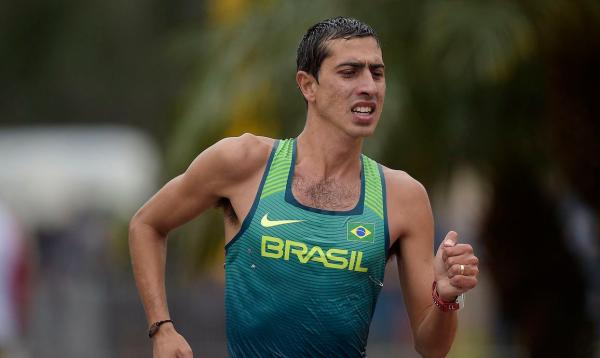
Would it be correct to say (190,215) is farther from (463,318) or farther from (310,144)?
(463,318)

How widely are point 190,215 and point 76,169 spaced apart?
22.2 meters

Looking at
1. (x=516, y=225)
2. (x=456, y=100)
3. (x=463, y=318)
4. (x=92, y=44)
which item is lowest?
(x=463, y=318)

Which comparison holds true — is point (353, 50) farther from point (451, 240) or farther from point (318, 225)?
point (451, 240)

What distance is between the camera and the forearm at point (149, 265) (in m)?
5.62

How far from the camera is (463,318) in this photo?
23562 mm

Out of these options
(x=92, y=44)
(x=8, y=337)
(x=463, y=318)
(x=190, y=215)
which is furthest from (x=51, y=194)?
(x=190, y=215)

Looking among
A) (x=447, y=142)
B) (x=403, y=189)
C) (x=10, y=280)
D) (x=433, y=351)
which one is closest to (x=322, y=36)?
(x=403, y=189)

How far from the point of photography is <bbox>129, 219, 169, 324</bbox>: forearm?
221 inches

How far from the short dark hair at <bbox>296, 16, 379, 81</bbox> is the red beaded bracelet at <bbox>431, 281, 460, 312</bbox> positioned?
0.91 m

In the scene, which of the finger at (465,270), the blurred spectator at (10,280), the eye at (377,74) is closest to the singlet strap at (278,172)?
the eye at (377,74)

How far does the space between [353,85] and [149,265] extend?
3.42 feet

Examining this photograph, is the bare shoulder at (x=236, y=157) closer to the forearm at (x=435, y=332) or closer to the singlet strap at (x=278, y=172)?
the singlet strap at (x=278, y=172)

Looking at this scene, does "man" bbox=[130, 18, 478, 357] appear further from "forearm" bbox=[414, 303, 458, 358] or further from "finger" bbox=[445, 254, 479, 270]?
"finger" bbox=[445, 254, 479, 270]

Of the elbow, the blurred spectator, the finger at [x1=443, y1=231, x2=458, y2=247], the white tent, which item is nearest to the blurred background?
the blurred spectator
